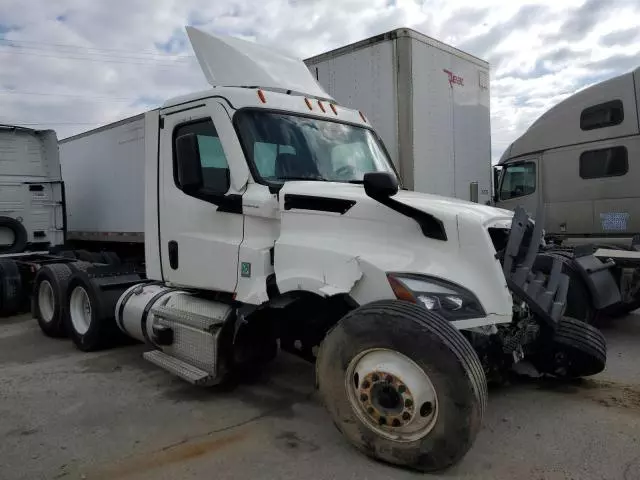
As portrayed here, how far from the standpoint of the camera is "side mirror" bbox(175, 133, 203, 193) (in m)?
4.35

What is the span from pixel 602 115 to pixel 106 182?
8.50 meters

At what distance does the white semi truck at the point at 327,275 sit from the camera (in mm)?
3227

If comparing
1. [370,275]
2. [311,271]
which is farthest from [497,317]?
[311,271]

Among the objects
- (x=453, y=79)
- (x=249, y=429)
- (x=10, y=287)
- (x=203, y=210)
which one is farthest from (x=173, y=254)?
(x=453, y=79)

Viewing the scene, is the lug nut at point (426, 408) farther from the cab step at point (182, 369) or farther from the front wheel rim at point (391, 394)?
the cab step at point (182, 369)

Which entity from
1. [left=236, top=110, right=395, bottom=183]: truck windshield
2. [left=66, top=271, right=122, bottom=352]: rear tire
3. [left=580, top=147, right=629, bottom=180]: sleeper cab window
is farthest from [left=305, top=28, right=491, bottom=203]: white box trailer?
[left=66, top=271, right=122, bottom=352]: rear tire

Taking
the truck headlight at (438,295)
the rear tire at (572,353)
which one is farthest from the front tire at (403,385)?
the rear tire at (572,353)

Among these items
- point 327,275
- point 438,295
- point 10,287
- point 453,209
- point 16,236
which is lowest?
point 10,287

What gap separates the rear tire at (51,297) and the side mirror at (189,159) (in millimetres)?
3530

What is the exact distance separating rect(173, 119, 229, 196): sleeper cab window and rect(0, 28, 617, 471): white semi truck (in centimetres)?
2

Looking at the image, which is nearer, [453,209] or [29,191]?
[453,209]

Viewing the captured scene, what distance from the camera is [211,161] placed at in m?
4.64

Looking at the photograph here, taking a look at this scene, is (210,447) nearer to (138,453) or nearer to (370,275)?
(138,453)

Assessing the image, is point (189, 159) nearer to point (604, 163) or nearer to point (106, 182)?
point (106, 182)
